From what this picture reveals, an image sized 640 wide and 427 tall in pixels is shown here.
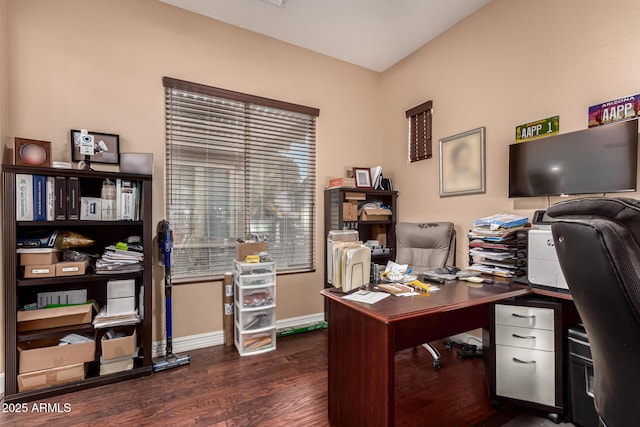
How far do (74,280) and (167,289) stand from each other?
633mm

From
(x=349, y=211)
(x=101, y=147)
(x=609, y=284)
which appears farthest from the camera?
(x=349, y=211)

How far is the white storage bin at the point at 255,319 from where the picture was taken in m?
2.66

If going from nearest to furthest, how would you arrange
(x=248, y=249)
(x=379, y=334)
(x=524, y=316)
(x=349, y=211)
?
(x=379, y=334) < (x=524, y=316) < (x=248, y=249) < (x=349, y=211)

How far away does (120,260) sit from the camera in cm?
228

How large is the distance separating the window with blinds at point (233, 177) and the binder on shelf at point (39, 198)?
84cm

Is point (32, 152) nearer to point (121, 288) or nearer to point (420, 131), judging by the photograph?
point (121, 288)

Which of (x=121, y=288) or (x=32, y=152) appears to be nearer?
(x=32, y=152)

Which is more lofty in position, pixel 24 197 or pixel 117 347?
pixel 24 197

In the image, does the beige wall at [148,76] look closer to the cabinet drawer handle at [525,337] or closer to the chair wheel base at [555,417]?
the cabinet drawer handle at [525,337]

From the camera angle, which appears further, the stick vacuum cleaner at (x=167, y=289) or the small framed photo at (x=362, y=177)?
the small framed photo at (x=362, y=177)

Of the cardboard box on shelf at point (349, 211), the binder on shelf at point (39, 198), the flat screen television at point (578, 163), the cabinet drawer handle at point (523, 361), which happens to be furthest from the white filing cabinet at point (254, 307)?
the flat screen television at point (578, 163)

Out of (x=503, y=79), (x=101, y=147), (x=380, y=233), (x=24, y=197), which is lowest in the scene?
(x=380, y=233)

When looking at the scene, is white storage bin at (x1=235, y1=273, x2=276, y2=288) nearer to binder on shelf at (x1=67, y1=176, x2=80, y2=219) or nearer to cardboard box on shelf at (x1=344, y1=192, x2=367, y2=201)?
cardboard box on shelf at (x1=344, y1=192, x2=367, y2=201)

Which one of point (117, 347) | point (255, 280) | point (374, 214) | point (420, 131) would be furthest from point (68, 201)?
point (420, 131)
